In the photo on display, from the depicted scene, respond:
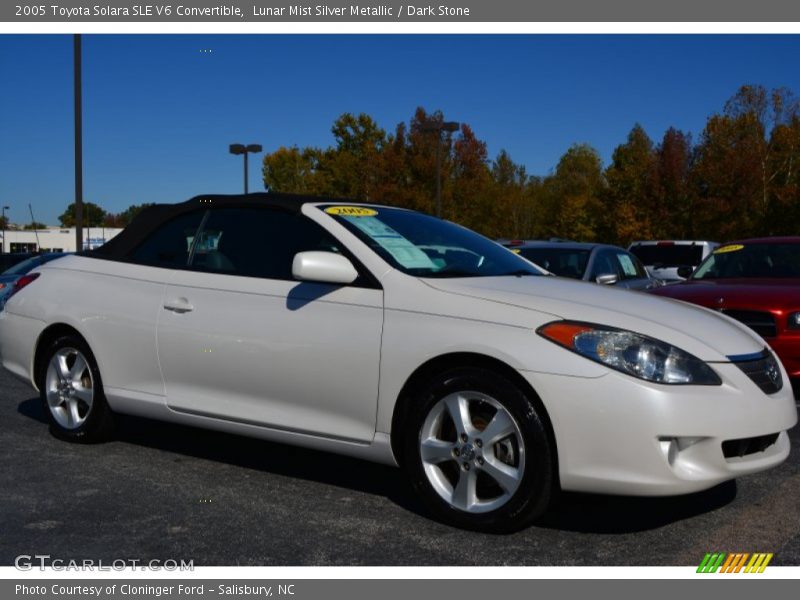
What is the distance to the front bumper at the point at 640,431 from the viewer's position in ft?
11.9

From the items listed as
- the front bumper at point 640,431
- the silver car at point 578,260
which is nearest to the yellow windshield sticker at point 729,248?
the silver car at point 578,260

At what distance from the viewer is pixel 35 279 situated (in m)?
6.04

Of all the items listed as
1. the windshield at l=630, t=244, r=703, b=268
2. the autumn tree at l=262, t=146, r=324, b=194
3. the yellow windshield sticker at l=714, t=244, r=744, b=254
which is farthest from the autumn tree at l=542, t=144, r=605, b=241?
the yellow windshield sticker at l=714, t=244, r=744, b=254

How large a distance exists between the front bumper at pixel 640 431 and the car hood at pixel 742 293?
12.8ft

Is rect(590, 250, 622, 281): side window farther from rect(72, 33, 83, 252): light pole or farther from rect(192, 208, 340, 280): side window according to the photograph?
rect(72, 33, 83, 252): light pole

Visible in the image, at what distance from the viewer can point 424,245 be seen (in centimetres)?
484

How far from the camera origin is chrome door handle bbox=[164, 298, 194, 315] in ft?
16.4

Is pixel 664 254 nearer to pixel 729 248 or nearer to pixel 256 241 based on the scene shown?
pixel 729 248

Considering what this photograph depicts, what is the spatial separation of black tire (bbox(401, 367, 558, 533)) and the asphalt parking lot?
80mm

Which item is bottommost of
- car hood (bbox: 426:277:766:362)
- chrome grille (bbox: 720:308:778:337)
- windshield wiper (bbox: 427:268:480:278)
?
chrome grille (bbox: 720:308:778:337)

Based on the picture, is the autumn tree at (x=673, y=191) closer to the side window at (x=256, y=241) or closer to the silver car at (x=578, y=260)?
the silver car at (x=578, y=260)
